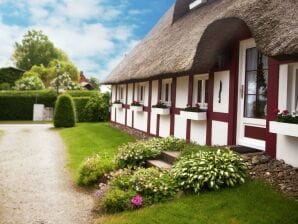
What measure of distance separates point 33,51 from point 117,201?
72.7 metres

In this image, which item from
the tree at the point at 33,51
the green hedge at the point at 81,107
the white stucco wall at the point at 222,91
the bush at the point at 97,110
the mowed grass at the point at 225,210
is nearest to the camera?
the mowed grass at the point at 225,210

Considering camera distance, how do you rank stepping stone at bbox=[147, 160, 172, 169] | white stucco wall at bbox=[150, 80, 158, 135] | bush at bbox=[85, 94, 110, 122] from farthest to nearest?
bush at bbox=[85, 94, 110, 122]
white stucco wall at bbox=[150, 80, 158, 135]
stepping stone at bbox=[147, 160, 172, 169]

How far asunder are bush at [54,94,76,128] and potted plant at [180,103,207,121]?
1293 centimetres

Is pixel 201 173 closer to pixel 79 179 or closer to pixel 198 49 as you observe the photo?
pixel 79 179

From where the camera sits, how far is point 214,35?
30.1 feet

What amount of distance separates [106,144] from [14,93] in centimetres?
1906

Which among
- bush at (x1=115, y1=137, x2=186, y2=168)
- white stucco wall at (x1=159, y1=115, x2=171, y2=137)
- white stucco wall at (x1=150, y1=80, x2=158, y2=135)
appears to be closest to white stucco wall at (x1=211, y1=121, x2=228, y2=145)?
bush at (x1=115, y1=137, x2=186, y2=168)

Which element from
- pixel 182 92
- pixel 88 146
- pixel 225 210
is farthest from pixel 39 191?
pixel 88 146

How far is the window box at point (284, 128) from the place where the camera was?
269 inches

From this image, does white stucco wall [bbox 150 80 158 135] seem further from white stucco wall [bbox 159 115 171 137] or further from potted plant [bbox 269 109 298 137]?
potted plant [bbox 269 109 298 137]

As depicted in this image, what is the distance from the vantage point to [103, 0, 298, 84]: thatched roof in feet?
21.7

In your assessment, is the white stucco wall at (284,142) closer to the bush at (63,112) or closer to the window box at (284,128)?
the window box at (284,128)

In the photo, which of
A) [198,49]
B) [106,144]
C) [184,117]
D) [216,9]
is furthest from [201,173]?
[106,144]

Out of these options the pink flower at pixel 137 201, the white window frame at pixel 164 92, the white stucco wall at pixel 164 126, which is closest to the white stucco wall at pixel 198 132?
the white stucco wall at pixel 164 126
